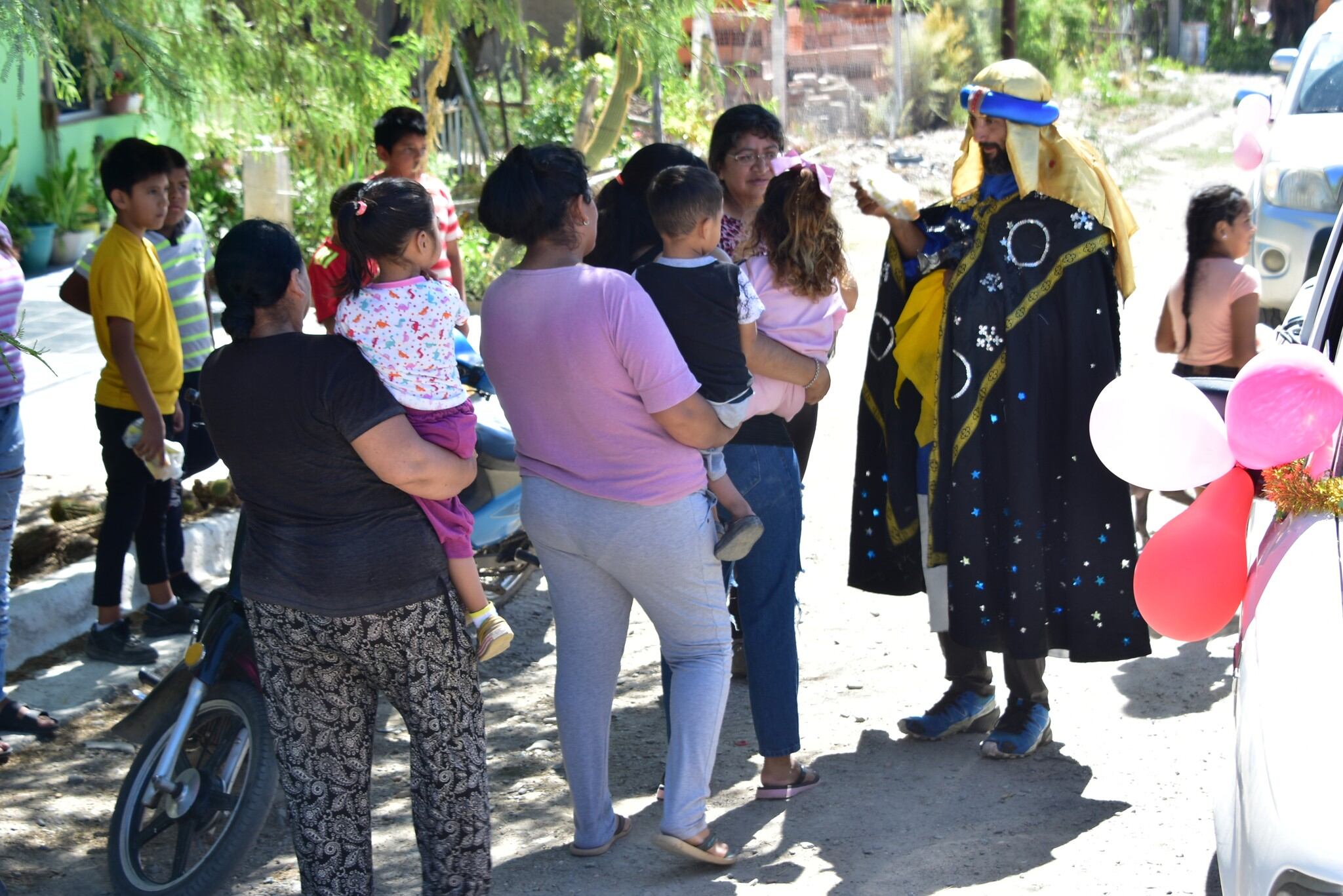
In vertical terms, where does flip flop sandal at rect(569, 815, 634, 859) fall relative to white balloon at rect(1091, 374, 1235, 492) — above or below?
below

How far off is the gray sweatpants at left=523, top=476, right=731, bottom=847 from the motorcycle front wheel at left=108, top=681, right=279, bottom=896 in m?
0.81

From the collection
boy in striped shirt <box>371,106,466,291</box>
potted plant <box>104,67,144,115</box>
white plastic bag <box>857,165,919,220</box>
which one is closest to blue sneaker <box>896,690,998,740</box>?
white plastic bag <box>857,165,919,220</box>

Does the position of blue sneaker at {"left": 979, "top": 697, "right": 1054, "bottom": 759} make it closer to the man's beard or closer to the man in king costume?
the man in king costume

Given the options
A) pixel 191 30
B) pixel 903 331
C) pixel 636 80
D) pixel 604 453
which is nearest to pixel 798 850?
pixel 604 453

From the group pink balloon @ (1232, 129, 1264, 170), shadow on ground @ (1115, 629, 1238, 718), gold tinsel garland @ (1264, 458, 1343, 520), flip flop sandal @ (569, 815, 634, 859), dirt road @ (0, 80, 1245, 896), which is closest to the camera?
gold tinsel garland @ (1264, 458, 1343, 520)

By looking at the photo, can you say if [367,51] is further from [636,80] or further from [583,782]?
[583,782]

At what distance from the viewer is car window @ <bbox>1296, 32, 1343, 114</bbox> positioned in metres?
10.1

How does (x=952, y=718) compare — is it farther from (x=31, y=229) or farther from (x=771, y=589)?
(x=31, y=229)

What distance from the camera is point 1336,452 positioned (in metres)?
2.93

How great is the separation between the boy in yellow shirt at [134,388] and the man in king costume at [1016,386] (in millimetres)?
2464

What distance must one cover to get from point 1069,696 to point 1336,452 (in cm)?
216

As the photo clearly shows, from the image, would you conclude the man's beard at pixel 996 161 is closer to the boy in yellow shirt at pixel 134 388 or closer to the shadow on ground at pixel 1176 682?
the shadow on ground at pixel 1176 682

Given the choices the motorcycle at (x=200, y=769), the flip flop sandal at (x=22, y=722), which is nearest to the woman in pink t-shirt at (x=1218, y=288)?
the motorcycle at (x=200, y=769)

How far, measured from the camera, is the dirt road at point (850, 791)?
3779 mm
